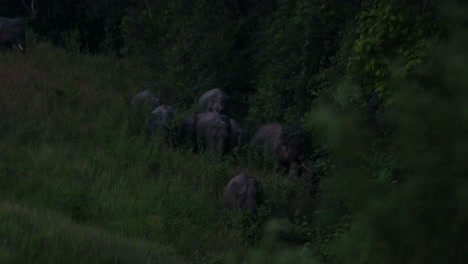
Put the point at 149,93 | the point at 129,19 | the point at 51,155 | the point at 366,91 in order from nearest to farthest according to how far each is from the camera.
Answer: the point at 366,91 < the point at 51,155 < the point at 149,93 < the point at 129,19

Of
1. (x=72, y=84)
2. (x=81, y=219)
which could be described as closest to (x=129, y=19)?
(x=72, y=84)

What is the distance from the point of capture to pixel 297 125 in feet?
44.9

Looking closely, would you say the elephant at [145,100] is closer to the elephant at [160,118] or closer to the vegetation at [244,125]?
the vegetation at [244,125]

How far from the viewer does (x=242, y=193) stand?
12.0m

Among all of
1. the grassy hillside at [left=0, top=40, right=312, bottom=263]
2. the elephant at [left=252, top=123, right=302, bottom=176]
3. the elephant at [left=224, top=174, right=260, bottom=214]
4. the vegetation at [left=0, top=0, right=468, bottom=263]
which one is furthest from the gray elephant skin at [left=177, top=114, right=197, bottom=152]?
the elephant at [left=224, top=174, right=260, bottom=214]

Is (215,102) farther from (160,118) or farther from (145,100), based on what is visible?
(160,118)

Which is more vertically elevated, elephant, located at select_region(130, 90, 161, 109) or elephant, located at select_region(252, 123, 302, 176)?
elephant, located at select_region(252, 123, 302, 176)

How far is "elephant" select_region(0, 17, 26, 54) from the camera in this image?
63.1ft

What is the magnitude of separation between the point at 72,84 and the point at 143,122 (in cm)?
246

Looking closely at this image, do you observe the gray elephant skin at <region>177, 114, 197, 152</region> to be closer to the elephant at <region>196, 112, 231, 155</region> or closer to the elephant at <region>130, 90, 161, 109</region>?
the elephant at <region>196, 112, 231, 155</region>

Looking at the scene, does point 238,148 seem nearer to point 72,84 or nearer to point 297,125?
point 297,125

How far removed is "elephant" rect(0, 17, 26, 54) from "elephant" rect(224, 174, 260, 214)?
8988 mm

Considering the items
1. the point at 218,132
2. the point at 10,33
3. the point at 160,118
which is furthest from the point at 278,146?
the point at 10,33

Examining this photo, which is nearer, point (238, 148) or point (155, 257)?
point (155, 257)
